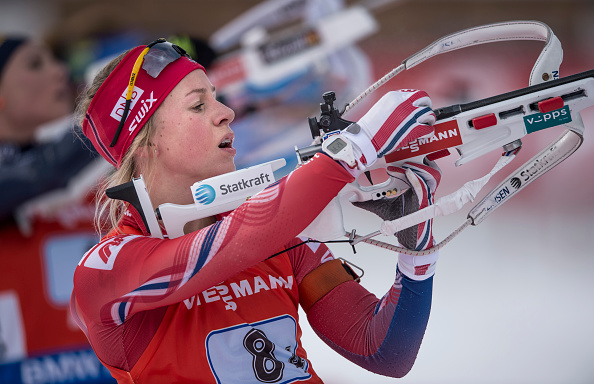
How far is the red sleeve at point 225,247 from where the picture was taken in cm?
132

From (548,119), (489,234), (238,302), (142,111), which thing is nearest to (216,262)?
(238,302)

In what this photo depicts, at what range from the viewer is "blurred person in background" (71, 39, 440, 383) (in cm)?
135

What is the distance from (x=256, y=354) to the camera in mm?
1526

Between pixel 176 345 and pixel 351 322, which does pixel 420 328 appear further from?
pixel 176 345

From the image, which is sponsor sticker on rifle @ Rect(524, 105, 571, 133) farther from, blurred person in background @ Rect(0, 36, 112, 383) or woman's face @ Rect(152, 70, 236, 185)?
blurred person in background @ Rect(0, 36, 112, 383)

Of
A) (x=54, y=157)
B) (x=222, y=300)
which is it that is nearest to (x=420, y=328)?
(x=222, y=300)

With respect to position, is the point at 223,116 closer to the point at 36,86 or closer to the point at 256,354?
the point at 256,354

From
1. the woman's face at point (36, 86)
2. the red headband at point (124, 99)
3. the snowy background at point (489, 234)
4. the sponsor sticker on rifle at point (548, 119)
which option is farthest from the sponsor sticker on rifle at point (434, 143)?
the woman's face at point (36, 86)

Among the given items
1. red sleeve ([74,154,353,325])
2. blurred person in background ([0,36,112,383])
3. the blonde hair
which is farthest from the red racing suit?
blurred person in background ([0,36,112,383])

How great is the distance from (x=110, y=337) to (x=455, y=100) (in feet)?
10.00

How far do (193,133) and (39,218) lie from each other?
2787 millimetres

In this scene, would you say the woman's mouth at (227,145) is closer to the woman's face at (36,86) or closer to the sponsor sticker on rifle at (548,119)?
the sponsor sticker on rifle at (548,119)

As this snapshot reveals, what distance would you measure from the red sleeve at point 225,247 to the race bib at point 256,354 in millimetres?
208

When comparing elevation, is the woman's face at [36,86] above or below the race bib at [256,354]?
above
